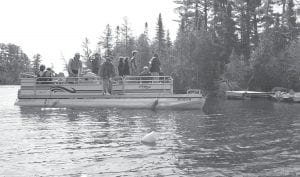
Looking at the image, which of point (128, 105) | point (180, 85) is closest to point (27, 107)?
point (128, 105)

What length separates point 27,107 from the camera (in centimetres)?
2672

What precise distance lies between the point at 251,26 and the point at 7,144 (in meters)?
58.9

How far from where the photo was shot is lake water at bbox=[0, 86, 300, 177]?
396 inches

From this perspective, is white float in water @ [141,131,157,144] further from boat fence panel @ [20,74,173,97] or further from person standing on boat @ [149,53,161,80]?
person standing on boat @ [149,53,161,80]

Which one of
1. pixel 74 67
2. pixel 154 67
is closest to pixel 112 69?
pixel 74 67

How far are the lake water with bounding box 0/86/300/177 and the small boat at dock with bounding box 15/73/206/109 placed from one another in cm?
497

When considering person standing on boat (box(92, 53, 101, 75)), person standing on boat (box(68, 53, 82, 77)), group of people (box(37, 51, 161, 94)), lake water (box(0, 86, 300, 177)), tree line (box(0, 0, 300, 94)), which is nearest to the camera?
lake water (box(0, 86, 300, 177))

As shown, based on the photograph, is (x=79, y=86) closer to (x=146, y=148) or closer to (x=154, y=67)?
(x=154, y=67)

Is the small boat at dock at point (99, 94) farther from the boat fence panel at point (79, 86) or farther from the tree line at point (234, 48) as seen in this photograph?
the tree line at point (234, 48)

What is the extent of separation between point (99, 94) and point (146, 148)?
46.7 feet

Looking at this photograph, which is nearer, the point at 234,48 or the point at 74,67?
the point at 74,67

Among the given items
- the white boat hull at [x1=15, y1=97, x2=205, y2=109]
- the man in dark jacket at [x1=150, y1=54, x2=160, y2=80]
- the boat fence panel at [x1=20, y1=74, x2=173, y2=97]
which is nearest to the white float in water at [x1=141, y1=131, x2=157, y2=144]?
the white boat hull at [x1=15, y1=97, x2=205, y2=109]

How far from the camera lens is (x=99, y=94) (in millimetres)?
26531

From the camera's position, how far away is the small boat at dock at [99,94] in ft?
83.8
